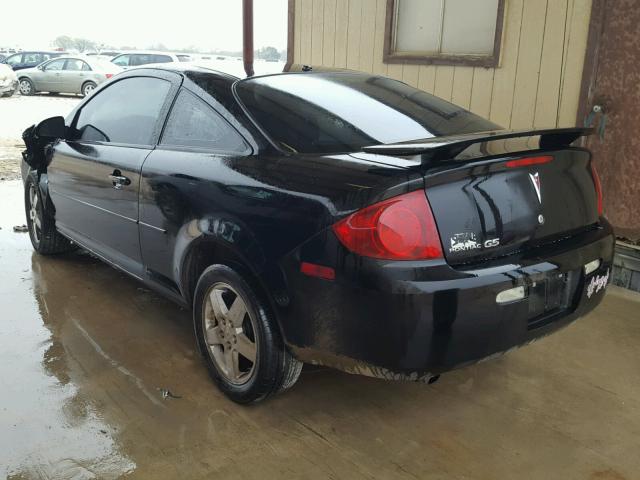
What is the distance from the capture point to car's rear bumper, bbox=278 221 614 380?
Result: 217cm

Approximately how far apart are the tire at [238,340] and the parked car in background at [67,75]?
713 inches

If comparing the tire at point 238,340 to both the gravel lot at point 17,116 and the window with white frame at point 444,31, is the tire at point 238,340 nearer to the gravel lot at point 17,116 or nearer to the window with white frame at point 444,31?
the window with white frame at point 444,31

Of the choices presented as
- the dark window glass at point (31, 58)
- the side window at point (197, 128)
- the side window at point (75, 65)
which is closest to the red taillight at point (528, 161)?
the side window at point (197, 128)

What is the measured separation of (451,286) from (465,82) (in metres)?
3.43

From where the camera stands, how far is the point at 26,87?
20.7 meters

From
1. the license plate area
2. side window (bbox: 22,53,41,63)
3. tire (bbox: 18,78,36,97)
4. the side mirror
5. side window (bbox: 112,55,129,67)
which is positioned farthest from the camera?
side window (bbox: 22,53,41,63)

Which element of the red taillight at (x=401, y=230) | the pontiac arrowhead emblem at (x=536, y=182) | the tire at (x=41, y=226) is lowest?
the tire at (x=41, y=226)

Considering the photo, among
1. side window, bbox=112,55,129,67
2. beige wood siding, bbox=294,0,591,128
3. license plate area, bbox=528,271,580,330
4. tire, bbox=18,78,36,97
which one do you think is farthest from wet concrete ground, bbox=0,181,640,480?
side window, bbox=112,55,129,67

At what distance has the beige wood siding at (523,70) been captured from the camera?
4.52 meters

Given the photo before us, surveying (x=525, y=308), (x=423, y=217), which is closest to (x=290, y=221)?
(x=423, y=217)

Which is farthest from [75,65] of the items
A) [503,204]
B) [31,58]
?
[503,204]

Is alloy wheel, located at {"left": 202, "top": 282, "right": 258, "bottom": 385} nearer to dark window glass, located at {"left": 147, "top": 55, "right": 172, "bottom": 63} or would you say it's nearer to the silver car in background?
dark window glass, located at {"left": 147, "top": 55, "right": 172, "bottom": 63}

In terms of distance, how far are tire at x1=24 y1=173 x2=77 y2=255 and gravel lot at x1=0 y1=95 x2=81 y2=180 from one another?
12.4ft

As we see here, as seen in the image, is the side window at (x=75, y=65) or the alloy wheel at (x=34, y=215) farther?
the side window at (x=75, y=65)
